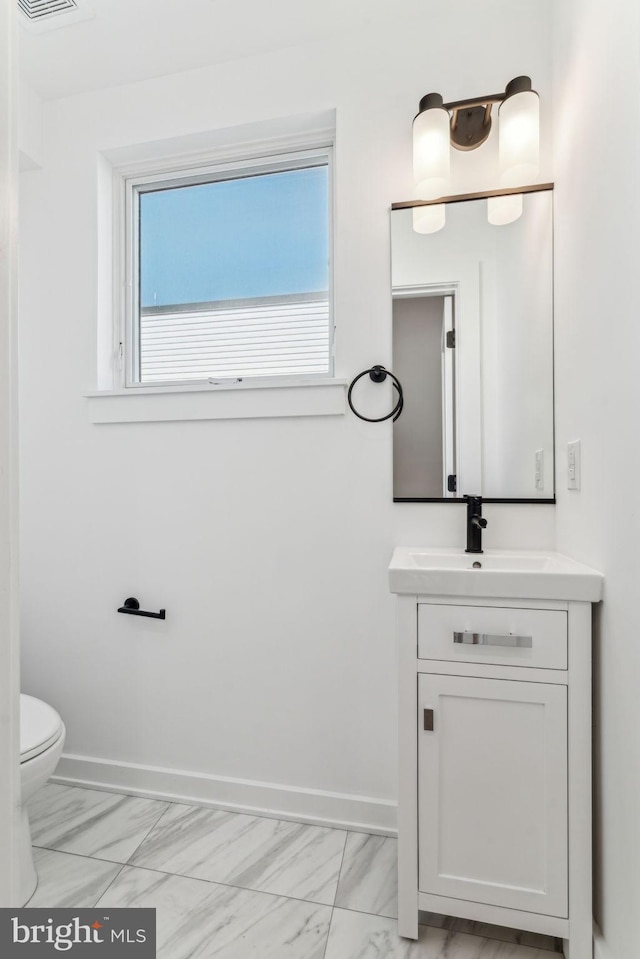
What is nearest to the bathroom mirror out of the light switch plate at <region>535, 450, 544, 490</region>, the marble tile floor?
the light switch plate at <region>535, 450, 544, 490</region>

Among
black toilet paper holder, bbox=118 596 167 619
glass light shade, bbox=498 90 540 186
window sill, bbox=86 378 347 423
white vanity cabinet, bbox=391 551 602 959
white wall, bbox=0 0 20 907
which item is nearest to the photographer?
white wall, bbox=0 0 20 907

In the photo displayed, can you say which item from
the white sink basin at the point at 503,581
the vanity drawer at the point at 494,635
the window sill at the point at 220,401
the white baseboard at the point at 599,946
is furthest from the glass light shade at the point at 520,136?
the white baseboard at the point at 599,946

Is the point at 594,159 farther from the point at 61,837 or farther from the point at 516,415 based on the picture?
the point at 61,837

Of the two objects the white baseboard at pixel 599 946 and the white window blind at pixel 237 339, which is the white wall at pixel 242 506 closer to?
the white window blind at pixel 237 339

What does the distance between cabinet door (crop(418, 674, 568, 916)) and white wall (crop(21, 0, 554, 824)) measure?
403mm

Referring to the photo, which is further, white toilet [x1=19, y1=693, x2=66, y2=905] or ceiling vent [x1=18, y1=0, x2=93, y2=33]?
ceiling vent [x1=18, y1=0, x2=93, y2=33]

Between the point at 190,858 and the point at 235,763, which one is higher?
the point at 235,763

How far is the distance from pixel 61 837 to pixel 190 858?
0.42 metres

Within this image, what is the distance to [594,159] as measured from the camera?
45.1 inches

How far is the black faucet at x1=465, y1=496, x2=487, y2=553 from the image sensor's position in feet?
4.69

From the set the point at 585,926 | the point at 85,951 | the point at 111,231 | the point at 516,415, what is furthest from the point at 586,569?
the point at 111,231

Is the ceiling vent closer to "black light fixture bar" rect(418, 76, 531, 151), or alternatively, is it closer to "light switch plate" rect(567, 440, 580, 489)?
"black light fixture bar" rect(418, 76, 531, 151)

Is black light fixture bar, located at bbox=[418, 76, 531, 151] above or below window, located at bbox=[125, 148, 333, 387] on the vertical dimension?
above

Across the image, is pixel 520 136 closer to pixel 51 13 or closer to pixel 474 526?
pixel 474 526
